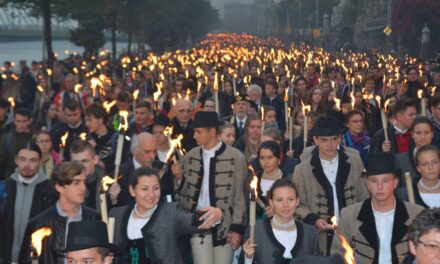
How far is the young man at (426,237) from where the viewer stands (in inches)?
189

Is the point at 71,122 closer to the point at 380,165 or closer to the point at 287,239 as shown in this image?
the point at 287,239

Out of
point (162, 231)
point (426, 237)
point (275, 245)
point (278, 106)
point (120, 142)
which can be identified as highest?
point (278, 106)

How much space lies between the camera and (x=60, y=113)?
13.9m

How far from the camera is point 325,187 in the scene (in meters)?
8.54

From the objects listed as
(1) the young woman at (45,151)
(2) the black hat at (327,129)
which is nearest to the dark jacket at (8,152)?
(1) the young woman at (45,151)

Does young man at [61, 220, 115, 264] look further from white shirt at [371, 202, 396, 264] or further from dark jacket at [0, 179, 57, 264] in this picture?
dark jacket at [0, 179, 57, 264]

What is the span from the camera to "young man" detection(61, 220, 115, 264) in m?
5.54

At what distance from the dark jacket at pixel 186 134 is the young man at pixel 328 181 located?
12.4 ft

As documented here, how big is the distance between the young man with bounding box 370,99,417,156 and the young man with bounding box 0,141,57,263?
176 inches

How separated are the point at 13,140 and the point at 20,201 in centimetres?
300

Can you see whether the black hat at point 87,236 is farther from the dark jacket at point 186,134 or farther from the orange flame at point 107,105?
the orange flame at point 107,105

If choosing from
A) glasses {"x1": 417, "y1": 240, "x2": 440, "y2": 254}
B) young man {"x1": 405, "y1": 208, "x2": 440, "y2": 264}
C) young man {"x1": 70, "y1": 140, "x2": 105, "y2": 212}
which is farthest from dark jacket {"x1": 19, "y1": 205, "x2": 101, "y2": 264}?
glasses {"x1": 417, "y1": 240, "x2": 440, "y2": 254}

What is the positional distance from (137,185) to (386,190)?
81.0 inches

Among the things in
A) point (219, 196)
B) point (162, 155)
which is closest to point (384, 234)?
point (219, 196)
